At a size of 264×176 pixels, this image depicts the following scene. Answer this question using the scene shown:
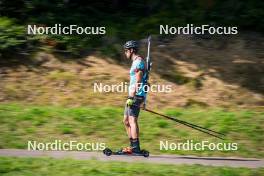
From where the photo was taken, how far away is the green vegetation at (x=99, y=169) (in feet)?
34.2

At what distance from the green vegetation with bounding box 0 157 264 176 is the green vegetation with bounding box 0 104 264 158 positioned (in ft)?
5.29

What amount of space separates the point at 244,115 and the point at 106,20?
613 cm

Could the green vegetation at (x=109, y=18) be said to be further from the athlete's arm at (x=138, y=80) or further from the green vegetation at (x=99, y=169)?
the green vegetation at (x=99, y=169)

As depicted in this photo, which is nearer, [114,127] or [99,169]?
[99,169]

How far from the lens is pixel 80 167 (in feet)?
35.1

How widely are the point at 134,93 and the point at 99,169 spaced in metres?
1.88

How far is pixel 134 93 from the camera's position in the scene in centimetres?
1166

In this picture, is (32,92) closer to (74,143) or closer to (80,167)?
(74,143)

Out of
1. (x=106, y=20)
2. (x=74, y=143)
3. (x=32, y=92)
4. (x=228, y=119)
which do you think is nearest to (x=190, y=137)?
(x=228, y=119)

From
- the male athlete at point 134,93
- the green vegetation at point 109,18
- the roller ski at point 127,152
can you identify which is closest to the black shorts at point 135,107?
the male athlete at point 134,93

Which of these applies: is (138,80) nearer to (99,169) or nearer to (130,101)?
(130,101)

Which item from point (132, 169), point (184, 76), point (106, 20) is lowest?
point (132, 169)

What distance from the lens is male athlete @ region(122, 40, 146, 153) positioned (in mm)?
11609

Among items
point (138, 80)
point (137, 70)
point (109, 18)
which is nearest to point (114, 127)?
point (138, 80)
